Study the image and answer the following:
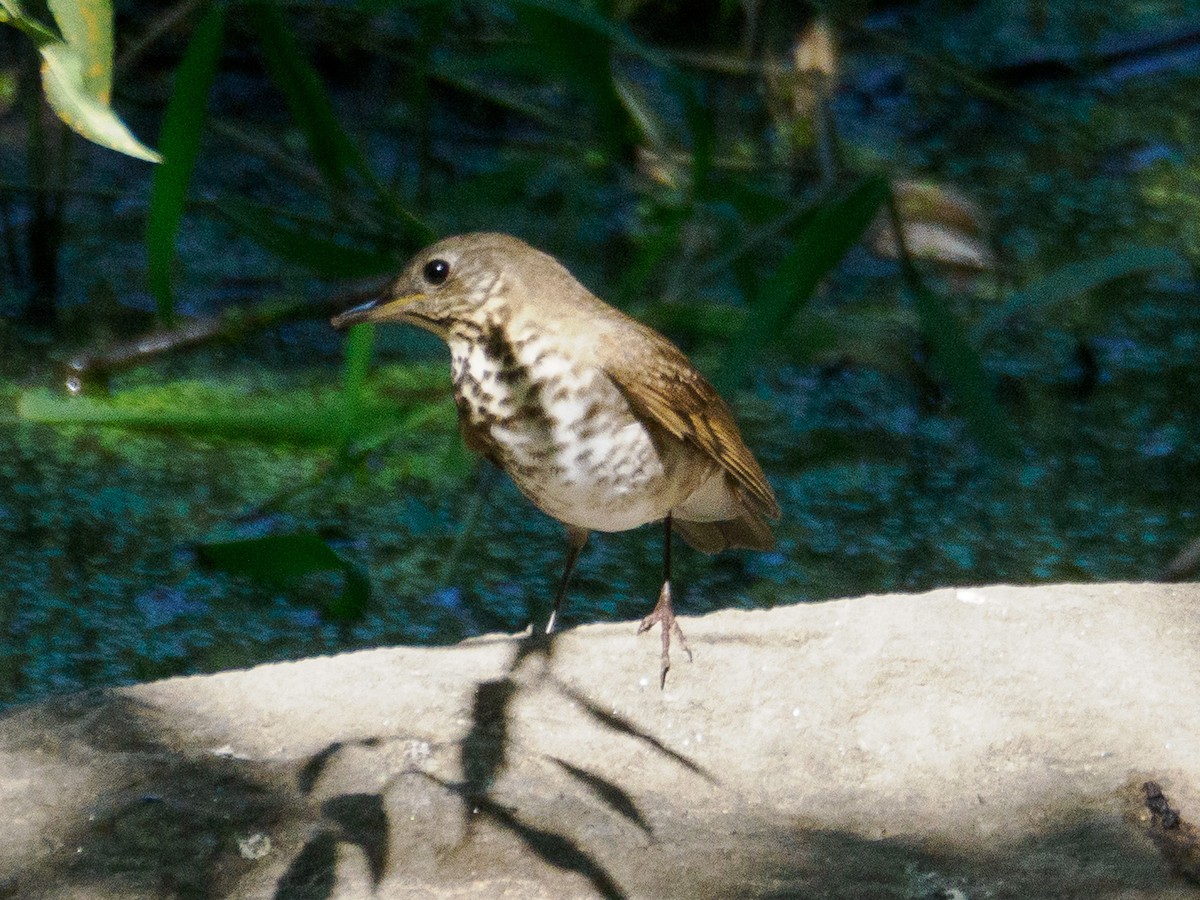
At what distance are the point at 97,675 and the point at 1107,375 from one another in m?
2.94

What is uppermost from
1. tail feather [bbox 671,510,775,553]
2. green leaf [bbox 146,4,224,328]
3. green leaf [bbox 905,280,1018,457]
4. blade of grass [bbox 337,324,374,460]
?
green leaf [bbox 905,280,1018,457]

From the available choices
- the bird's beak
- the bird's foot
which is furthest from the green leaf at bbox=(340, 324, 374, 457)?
the bird's foot

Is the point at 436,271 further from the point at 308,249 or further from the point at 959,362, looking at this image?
the point at 959,362

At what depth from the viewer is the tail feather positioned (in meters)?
3.28

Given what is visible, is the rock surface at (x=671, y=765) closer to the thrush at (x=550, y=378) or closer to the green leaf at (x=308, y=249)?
the thrush at (x=550, y=378)

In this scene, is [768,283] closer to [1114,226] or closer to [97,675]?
[97,675]

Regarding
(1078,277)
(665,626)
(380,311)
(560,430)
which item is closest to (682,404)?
(560,430)

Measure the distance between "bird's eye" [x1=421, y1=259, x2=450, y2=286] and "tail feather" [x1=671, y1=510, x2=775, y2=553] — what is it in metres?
0.88

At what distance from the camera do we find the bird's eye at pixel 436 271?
263 centimetres

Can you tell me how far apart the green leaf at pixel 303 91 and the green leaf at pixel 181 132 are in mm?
209

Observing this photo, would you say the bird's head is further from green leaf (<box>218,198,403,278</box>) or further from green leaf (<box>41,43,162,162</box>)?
green leaf (<box>218,198,403,278</box>)

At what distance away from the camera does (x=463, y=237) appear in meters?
2.69

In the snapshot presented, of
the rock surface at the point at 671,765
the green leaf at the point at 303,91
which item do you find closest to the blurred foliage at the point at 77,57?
the rock surface at the point at 671,765

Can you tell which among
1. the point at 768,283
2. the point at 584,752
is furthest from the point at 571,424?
the point at 768,283
